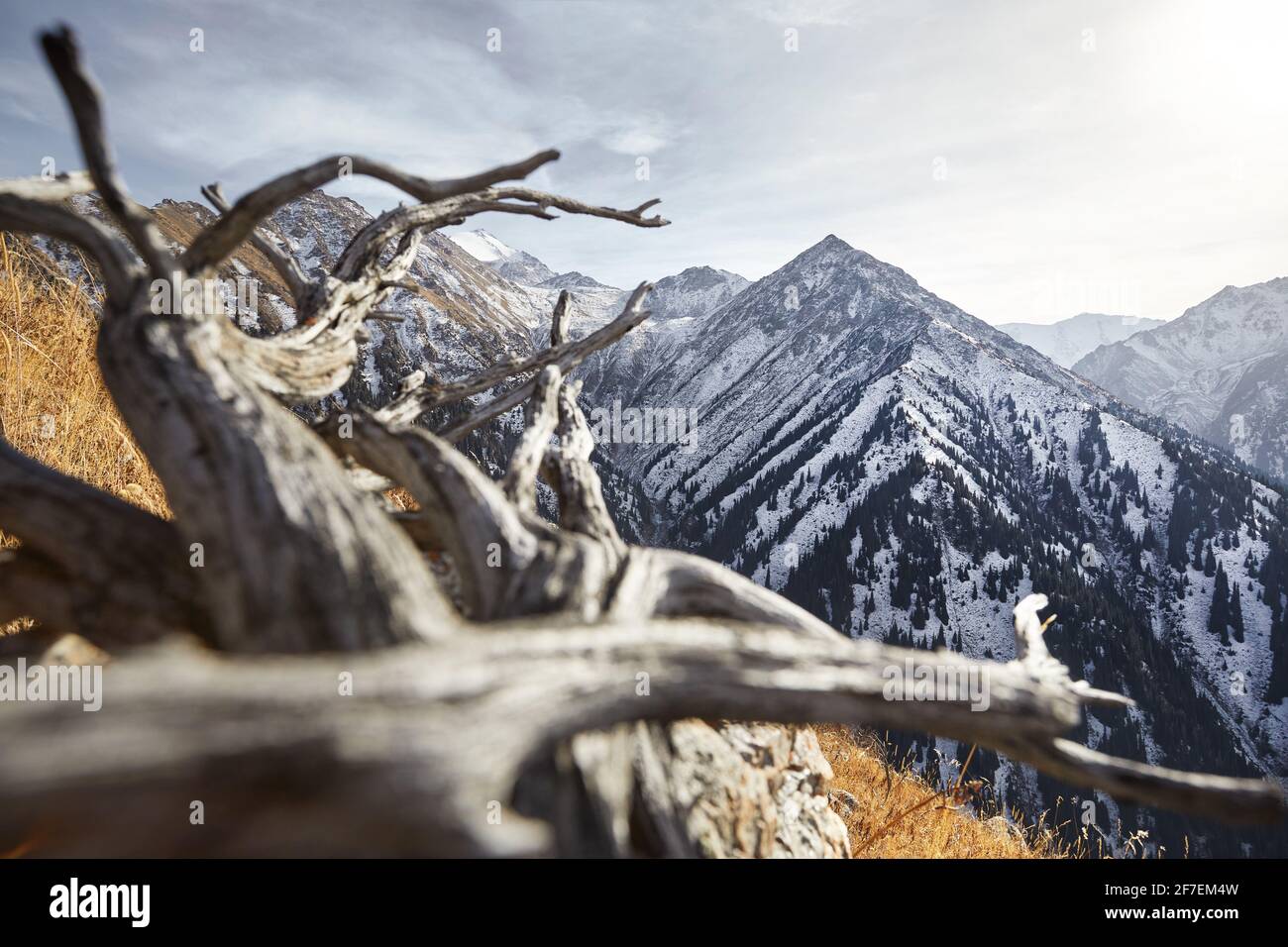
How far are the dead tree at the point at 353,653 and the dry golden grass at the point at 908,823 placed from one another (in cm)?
291

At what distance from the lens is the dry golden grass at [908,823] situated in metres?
5.85

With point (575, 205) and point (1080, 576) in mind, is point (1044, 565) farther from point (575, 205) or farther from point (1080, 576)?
point (575, 205)

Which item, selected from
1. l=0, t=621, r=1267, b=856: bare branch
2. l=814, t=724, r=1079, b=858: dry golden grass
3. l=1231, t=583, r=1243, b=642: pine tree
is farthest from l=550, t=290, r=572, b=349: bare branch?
l=1231, t=583, r=1243, b=642: pine tree

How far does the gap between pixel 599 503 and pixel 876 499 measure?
7184 inches

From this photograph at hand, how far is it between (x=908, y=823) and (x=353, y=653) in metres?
6.20

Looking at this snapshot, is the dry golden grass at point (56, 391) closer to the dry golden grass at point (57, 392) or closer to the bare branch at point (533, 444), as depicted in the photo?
the dry golden grass at point (57, 392)

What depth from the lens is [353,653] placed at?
2.32 m

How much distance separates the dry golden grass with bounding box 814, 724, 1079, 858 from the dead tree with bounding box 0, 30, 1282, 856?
2909 mm

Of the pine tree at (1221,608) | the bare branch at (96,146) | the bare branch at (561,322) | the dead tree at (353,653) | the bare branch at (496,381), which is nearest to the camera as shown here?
the dead tree at (353,653)

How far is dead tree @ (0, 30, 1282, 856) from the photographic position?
167 centimetres

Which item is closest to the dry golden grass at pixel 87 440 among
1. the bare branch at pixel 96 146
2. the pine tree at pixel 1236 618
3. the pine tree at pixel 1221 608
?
the bare branch at pixel 96 146

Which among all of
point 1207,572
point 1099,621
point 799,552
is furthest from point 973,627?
point 1207,572
